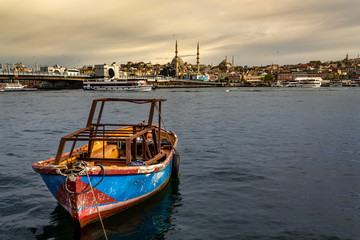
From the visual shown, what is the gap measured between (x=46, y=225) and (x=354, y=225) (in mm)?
8938

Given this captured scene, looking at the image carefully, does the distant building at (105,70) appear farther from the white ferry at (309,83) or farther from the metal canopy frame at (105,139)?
the metal canopy frame at (105,139)

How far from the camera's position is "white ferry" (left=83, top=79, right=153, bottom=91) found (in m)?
126

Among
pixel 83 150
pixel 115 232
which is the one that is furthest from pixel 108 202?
pixel 83 150

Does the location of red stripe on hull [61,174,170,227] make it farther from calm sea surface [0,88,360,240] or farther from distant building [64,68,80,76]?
distant building [64,68,80,76]

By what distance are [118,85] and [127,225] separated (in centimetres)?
12387

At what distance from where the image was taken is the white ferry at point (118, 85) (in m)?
126

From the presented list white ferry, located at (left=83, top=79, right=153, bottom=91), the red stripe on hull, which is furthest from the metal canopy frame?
white ferry, located at (left=83, top=79, right=153, bottom=91)

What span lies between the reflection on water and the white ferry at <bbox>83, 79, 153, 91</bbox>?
4619 inches

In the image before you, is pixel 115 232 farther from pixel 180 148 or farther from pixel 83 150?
pixel 180 148

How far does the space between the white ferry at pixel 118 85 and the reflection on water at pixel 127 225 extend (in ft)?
385

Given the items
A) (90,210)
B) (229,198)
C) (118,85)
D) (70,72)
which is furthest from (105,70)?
(90,210)

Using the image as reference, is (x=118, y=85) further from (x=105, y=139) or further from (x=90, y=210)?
(x=90, y=210)

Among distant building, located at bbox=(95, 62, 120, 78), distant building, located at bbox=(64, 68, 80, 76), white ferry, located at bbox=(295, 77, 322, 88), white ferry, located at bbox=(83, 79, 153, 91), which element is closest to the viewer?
white ferry, located at bbox=(83, 79, 153, 91)

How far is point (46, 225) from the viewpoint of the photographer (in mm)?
9484
